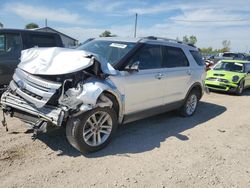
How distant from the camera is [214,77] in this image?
1139cm

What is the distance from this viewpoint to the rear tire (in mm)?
6641

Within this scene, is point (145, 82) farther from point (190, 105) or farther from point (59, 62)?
point (190, 105)

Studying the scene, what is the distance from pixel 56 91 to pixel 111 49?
1.65m

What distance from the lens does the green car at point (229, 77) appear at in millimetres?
10938

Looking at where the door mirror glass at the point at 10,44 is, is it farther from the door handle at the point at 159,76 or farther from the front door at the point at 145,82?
the door handle at the point at 159,76

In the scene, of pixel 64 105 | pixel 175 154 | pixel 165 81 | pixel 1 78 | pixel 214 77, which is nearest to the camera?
pixel 64 105

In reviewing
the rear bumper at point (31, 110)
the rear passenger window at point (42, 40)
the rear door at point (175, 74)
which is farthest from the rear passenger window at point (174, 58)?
the rear passenger window at point (42, 40)

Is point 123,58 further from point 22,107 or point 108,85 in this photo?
point 22,107

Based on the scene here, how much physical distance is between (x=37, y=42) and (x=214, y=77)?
7.41 meters

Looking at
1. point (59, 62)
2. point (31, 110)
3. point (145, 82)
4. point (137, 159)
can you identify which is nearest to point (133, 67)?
point (145, 82)

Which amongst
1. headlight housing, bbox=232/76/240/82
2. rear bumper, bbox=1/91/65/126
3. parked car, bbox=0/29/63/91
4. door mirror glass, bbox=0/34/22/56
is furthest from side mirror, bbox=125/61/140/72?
headlight housing, bbox=232/76/240/82

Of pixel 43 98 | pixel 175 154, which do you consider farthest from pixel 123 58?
pixel 175 154

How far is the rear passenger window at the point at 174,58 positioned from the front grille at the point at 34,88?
8.73ft

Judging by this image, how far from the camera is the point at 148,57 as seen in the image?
5.22 meters
